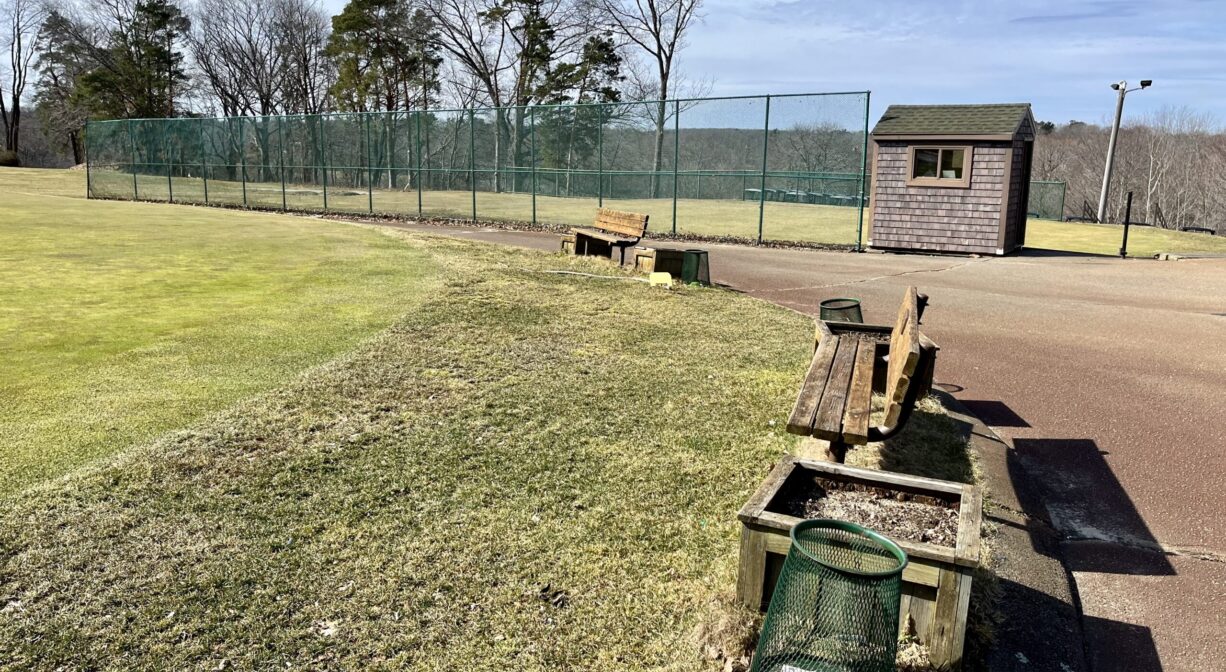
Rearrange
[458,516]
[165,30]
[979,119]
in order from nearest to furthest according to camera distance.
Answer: [458,516] → [979,119] → [165,30]

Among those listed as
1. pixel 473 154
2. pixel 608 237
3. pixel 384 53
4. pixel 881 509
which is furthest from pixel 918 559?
pixel 384 53

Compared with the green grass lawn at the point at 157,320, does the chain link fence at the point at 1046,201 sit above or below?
above

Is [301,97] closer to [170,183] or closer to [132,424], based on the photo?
[170,183]

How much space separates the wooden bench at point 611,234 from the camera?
13656 millimetres

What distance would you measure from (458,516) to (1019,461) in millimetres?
3533

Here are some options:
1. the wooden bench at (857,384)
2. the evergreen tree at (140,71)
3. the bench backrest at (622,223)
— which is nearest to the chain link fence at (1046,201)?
the bench backrest at (622,223)

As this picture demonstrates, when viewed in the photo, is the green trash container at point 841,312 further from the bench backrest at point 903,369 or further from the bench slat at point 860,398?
the bench backrest at point 903,369

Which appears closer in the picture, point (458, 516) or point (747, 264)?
point (458, 516)

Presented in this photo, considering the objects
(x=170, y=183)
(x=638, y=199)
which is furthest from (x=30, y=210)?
(x=638, y=199)

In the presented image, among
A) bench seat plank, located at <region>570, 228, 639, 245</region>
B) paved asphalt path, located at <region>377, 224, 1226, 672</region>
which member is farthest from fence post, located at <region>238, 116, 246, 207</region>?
paved asphalt path, located at <region>377, 224, 1226, 672</region>

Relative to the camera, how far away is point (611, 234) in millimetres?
14461

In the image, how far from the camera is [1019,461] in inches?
210

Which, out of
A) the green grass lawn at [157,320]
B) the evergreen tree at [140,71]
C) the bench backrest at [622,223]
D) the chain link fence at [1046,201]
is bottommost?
the green grass lawn at [157,320]

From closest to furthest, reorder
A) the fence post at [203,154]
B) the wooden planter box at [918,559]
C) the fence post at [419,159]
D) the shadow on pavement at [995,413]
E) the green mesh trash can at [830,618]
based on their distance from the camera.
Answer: the green mesh trash can at [830,618] → the wooden planter box at [918,559] → the shadow on pavement at [995,413] → the fence post at [419,159] → the fence post at [203,154]
